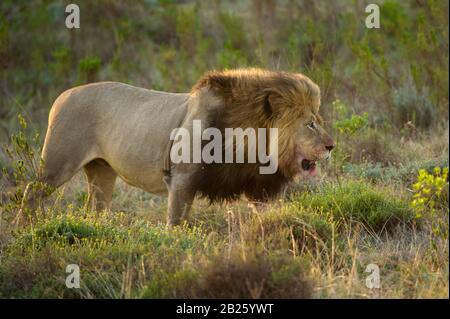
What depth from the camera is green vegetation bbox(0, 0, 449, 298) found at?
16.2 feet

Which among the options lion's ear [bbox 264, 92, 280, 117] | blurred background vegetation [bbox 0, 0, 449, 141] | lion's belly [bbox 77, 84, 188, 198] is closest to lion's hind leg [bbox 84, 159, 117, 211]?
lion's belly [bbox 77, 84, 188, 198]

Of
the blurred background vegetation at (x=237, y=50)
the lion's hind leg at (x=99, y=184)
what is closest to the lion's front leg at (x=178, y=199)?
the lion's hind leg at (x=99, y=184)

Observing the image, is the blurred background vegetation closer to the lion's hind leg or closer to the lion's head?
the lion's hind leg

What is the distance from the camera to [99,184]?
7.55 m

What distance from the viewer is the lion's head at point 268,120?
6.23 meters

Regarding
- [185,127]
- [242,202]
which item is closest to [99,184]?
[242,202]

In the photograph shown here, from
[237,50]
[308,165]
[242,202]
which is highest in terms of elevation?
[237,50]

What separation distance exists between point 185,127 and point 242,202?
1251mm

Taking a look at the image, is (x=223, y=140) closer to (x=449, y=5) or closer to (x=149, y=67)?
(x=449, y=5)

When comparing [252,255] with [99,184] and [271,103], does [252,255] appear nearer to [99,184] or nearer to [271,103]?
[271,103]

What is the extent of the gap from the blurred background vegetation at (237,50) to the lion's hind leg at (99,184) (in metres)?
2.18

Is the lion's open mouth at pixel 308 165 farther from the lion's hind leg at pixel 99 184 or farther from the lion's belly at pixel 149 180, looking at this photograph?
the lion's hind leg at pixel 99 184

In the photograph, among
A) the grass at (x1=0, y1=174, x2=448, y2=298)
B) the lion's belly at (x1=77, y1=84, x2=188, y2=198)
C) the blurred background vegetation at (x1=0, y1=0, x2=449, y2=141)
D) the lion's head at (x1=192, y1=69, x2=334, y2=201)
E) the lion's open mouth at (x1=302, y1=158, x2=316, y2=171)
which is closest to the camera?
the grass at (x1=0, y1=174, x2=448, y2=298)

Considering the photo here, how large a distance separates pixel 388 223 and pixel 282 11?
10.4 m
